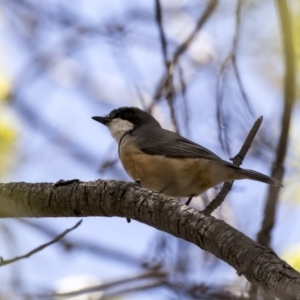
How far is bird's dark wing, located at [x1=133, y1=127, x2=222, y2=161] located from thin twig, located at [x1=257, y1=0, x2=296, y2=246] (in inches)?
32.4

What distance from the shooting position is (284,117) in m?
4.16

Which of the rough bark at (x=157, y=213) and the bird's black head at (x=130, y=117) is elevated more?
the bird's black head at (x=130, y=117)

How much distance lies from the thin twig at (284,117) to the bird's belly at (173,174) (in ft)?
2.82

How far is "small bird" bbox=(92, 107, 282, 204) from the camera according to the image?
5.02m

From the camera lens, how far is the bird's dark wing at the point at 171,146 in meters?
5.31

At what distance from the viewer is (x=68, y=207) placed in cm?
342

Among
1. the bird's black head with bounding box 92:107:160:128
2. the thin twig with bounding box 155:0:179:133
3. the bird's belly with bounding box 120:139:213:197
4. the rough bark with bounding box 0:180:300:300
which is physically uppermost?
the bird's black head with bounding box 92:107:160:128

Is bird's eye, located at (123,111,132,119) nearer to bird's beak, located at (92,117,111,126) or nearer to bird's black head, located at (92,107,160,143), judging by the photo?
bird's black head, located at (92,107,160,143)

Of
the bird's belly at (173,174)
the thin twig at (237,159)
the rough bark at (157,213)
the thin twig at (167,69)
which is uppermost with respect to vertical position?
the thin twig at (167,69)

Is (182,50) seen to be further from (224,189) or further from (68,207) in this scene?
(68,207)

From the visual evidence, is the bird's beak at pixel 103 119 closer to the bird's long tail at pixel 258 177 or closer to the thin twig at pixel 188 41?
the thin twig at pixel 188 41

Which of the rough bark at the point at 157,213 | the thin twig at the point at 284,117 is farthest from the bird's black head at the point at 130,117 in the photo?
the rough bark at the point at 157,213

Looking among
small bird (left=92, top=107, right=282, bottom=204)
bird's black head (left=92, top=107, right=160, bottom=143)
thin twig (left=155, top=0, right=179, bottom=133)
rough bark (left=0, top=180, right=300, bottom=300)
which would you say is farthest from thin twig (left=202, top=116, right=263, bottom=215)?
bird's black head (left=92, top=107, right=160, bottom=143)

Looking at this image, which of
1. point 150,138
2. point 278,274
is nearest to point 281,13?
point 278,274
